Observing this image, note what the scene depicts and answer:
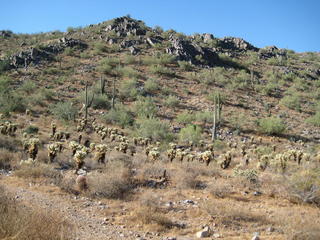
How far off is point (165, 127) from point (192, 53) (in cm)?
2643

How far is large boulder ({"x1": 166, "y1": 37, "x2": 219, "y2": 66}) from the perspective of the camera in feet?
142

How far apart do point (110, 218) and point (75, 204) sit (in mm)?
1220

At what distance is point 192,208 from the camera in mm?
7234

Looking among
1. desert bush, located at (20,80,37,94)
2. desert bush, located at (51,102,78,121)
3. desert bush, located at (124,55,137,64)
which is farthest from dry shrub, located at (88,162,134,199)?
desert bush, located at (124,55,137,64)

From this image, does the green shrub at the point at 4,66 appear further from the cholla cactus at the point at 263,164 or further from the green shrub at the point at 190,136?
the cholla cactus at the point at 263,164

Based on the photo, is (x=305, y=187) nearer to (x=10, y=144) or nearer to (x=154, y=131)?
(x=10, y=144)

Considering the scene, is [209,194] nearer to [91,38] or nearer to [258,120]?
[258,120]

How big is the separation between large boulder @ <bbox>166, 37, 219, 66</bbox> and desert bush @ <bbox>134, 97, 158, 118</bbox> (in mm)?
17148

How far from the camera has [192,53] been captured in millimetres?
44531

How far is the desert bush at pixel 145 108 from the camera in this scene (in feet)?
84.5

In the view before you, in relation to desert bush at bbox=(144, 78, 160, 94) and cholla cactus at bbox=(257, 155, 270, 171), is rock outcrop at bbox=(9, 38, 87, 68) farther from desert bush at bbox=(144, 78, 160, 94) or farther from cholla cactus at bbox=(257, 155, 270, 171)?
cholla cactus at bbox=(257, 155, 270, 171)

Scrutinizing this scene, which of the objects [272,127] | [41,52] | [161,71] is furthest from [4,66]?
[272,127]

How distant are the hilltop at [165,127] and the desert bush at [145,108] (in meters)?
0.14

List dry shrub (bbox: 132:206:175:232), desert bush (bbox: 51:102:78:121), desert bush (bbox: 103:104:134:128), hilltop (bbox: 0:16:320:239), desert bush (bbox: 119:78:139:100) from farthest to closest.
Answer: desert bush (bbox: 119:78:139:100)
desert bush (bbox: 103:104:134:128)
desert bush (bbox: 51:102:78:121)
hilltop (bbox: 0:16:320:239)
dry shrub (bbox: 132:206:175:232)
